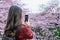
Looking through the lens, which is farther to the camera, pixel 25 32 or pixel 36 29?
pixel 36 29

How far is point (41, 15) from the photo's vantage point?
5961 millimetres

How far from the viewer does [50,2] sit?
6008 millimetres

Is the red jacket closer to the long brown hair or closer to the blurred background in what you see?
the long brown hair

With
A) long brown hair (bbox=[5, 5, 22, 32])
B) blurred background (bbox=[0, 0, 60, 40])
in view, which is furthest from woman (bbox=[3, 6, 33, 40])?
blurred background (bbox=[0, 0, 60, 40])

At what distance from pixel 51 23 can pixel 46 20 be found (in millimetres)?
149

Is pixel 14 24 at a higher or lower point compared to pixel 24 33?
higher

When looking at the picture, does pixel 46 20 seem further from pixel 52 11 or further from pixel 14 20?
pixel 14 20

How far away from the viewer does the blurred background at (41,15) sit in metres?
5.95

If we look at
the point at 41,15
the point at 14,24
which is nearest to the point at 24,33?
the point at 14,24

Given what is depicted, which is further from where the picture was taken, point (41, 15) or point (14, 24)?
point (41, 15)

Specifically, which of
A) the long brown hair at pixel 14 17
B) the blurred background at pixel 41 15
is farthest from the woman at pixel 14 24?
the blurred background at pixel 41 15

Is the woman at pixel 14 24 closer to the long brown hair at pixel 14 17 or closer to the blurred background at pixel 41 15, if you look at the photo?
the long brown hair at pixel 14 17

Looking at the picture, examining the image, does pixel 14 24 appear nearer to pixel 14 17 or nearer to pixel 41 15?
pixel 14 17

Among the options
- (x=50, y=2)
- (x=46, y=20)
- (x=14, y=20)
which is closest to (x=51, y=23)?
(x=46, y=20)
